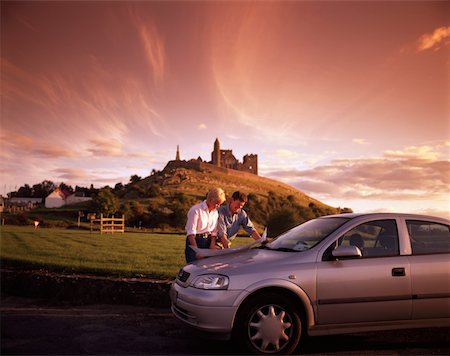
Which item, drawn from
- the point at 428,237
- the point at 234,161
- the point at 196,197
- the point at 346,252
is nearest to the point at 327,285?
the point at 346,252

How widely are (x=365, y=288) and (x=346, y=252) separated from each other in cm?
52

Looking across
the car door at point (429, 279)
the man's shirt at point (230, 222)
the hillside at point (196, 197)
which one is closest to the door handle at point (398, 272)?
the car door at point (429, 279)

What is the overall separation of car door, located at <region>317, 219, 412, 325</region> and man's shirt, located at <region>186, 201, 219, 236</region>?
221 cm

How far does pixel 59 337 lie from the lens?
5578 millimetres

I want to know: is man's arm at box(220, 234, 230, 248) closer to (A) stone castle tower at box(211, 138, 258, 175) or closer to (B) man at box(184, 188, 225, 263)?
(B) man at box(184, 188, 225, 263)

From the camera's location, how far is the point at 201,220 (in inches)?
271

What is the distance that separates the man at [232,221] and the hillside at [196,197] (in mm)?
39815

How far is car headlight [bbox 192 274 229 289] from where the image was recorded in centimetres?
501

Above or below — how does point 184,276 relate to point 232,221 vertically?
below

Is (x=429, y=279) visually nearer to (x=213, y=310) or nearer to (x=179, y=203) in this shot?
(x=213, y=310)

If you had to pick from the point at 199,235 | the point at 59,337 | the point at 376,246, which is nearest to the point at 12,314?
the point at 59,337

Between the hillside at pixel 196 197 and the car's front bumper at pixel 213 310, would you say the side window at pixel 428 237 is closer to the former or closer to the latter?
the car's front bumper at pixel 213 310

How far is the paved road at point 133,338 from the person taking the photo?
204 inches

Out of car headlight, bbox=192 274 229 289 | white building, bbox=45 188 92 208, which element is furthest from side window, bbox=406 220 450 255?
white building, bbox=45 188 92 208
